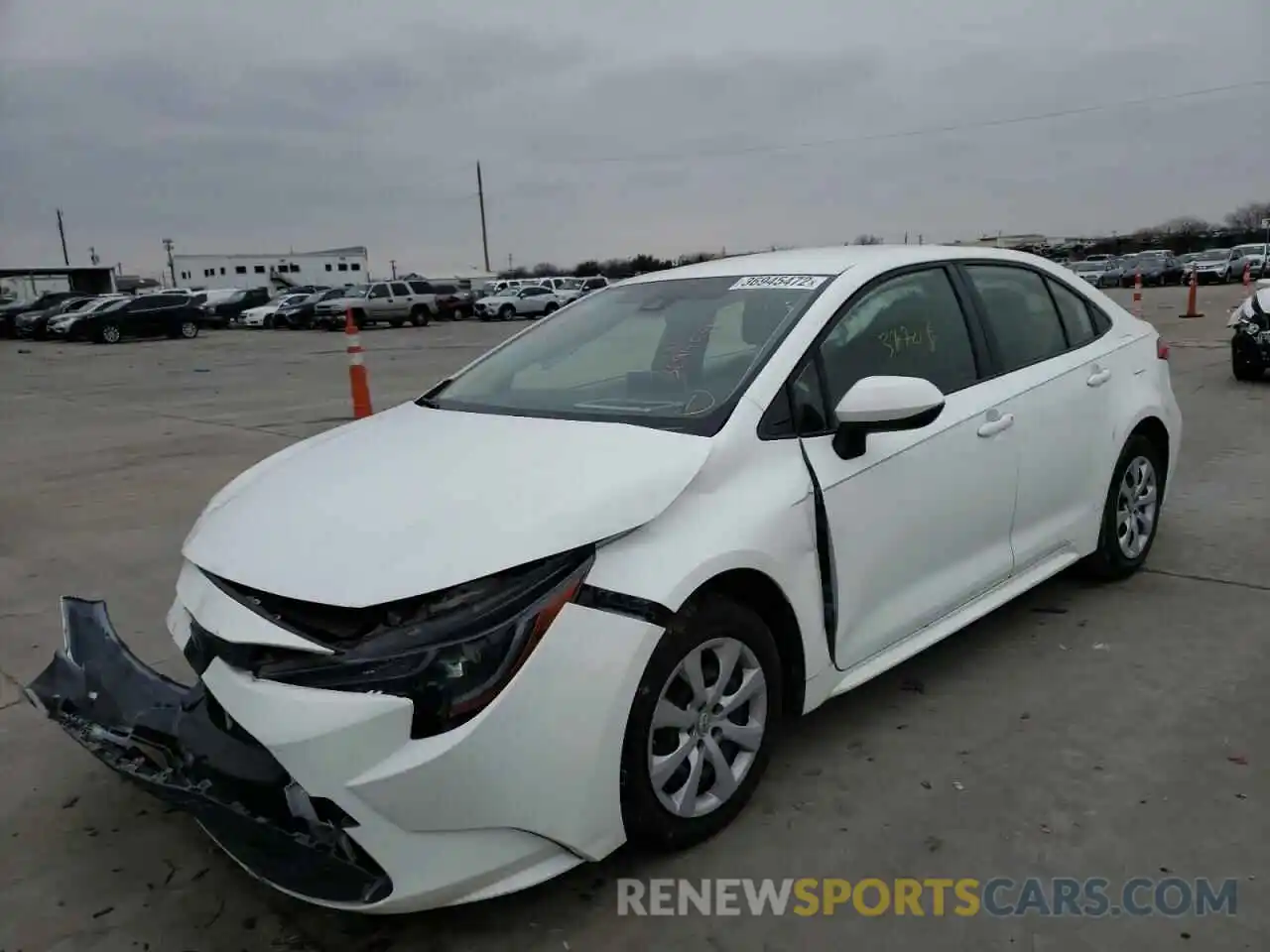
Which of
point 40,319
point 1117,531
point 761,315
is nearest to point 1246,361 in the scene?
point 1117,531

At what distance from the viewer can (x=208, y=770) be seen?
7.80 ft

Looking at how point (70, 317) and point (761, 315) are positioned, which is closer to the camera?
point (761, 315)

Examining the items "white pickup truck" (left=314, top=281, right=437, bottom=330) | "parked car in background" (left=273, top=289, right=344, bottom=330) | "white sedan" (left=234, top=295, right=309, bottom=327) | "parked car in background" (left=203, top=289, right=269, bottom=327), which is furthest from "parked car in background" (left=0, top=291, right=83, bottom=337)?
"white pickup truck" (left=314, top=281, right=437, bottom=330)

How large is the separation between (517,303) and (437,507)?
3745cm

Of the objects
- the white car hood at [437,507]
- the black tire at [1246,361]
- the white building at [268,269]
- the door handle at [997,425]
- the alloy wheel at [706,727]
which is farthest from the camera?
the white building at [268,269]

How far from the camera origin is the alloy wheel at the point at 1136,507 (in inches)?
175

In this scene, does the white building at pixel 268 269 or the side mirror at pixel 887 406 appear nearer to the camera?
the side mirror at pixel 887 406

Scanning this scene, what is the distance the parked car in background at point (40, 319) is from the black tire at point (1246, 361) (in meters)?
35.9

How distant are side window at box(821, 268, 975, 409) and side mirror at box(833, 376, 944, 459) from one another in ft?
0.67

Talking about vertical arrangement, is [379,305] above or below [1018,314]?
above

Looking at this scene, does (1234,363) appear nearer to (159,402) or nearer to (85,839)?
(85,839)

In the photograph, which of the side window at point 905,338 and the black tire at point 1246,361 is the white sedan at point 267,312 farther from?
the side window at point 905,338

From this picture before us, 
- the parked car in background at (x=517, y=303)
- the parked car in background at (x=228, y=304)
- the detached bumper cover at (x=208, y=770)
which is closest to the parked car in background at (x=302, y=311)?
the parked car in background at (x=228, y=304)

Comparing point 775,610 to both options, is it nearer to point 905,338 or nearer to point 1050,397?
point 905,338
